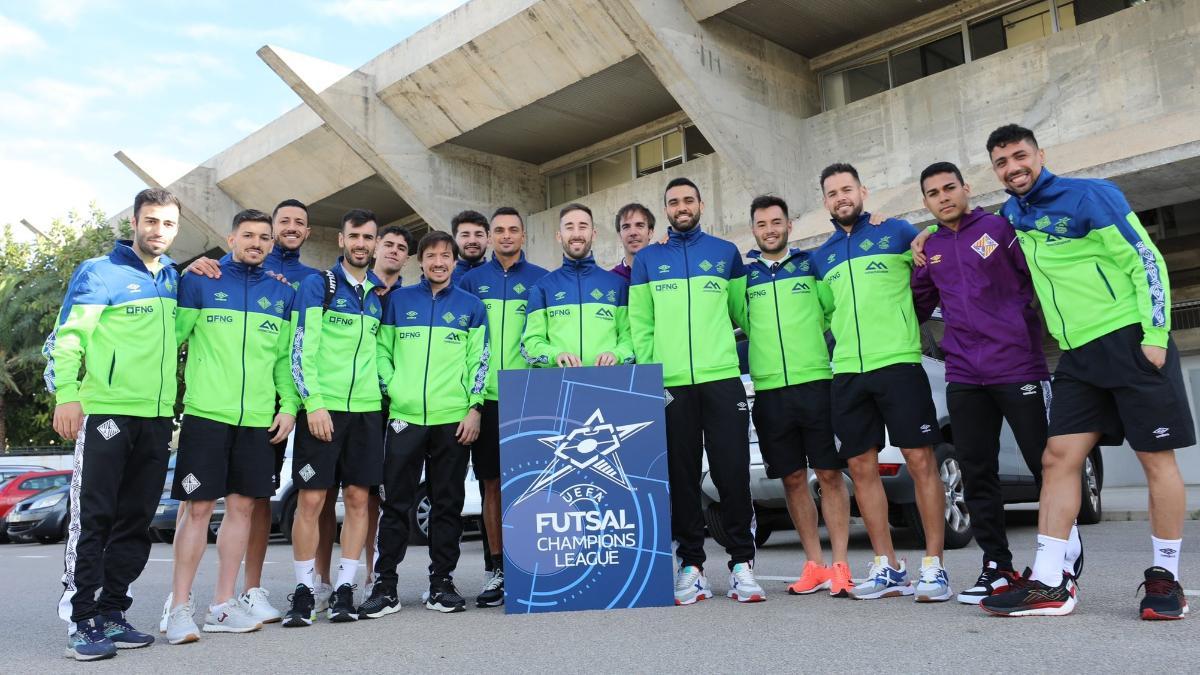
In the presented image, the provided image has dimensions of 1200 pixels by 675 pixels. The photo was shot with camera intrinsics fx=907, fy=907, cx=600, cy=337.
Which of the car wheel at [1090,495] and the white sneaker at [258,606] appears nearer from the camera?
the white sneaker at [258,606]

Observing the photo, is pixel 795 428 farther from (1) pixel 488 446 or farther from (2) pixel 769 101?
(2) pixel 769 101

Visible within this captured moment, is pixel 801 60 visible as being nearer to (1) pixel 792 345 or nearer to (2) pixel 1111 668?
(1) pixel 792 345

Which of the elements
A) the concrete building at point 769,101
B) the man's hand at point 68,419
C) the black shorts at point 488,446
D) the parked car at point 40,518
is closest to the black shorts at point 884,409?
the black shorts at point 488,446

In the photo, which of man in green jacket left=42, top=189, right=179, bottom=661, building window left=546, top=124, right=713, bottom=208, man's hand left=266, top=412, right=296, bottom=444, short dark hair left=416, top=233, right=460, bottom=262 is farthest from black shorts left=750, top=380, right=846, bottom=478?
building window left=546, top=124, right=713, bottom=208

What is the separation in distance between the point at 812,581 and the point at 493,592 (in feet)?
6.16

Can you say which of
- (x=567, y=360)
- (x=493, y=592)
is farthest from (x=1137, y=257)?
(x=493, y=592)

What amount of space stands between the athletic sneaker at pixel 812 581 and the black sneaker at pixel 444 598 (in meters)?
1.91

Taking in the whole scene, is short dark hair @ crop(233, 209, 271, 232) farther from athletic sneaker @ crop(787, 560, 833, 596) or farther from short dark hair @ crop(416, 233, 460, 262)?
athletic sneaker @ crop(787, 560, 833, 596)

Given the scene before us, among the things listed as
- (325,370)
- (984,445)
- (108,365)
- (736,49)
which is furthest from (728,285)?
(736,49)

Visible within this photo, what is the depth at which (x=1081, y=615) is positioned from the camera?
4008 mm

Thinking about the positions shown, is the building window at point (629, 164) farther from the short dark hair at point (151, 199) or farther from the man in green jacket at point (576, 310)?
the short dark hair at point (151, 199)

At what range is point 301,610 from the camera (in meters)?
4.84

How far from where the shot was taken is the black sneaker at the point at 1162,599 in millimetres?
3760

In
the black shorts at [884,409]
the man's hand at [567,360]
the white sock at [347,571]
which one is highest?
the man's hand at [567,360]
